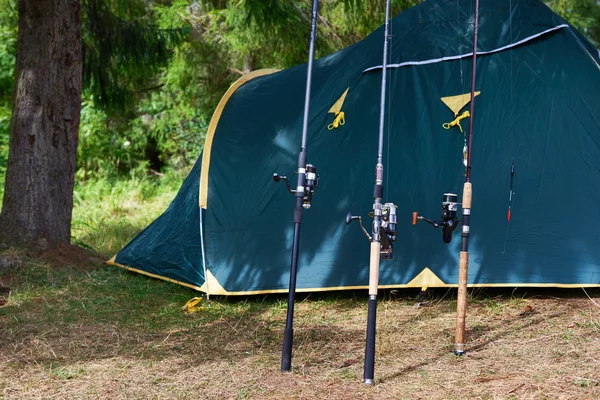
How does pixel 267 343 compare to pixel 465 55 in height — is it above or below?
below

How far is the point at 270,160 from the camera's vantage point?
602cm

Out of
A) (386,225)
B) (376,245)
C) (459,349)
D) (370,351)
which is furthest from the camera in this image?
(459,349)

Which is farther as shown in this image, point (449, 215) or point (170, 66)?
point (170, 66)

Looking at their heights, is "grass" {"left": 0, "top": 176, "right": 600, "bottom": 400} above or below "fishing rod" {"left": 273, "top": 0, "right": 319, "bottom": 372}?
below

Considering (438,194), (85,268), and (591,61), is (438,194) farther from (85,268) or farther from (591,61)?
(85,268)

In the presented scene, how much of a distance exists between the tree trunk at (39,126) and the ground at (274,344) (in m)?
0.56

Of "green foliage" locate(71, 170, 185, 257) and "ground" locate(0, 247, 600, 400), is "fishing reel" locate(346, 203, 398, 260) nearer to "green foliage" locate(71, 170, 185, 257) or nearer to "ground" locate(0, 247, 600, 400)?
"ground" locate(0, 247, 600, 400)

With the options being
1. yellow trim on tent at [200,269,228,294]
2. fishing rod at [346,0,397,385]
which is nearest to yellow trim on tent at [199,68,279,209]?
yellow trim on tent at [200,269,228,294]

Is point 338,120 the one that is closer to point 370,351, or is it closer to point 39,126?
point 370,351

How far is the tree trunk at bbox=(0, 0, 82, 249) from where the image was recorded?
6652mm

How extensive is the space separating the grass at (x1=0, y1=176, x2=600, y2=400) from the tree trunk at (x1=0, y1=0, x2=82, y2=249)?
36 cm

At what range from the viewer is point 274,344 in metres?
4.55

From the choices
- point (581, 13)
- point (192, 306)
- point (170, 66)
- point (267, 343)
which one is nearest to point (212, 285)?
point (192, 306)

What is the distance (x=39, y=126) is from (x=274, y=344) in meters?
3.37
